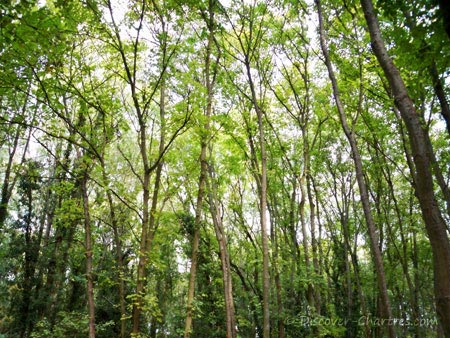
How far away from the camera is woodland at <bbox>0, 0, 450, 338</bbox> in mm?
4156

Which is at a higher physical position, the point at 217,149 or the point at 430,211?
the point at 217,149

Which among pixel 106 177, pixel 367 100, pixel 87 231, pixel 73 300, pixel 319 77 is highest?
pixel 319 77

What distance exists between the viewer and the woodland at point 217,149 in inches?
164

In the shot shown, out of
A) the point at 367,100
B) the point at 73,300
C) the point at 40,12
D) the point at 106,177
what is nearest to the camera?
the point at 40,12

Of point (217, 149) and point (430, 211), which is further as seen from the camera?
point (217, 149)

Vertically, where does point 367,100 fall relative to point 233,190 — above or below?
above

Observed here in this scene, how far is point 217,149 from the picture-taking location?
17.9 m

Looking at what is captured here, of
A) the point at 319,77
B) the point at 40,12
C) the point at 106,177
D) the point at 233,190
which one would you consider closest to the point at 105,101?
the point at 106,177

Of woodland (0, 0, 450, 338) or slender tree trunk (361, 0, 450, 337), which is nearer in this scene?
slender tree trunk (361, 0, 450, 337)

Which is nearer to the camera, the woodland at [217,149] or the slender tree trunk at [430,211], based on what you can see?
the slender tree trunk at [430,211]

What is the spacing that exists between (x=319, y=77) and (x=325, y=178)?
698 cm

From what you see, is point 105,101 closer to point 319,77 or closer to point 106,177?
point 106,177

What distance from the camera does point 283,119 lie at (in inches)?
610

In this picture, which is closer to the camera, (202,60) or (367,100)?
(202,60)
